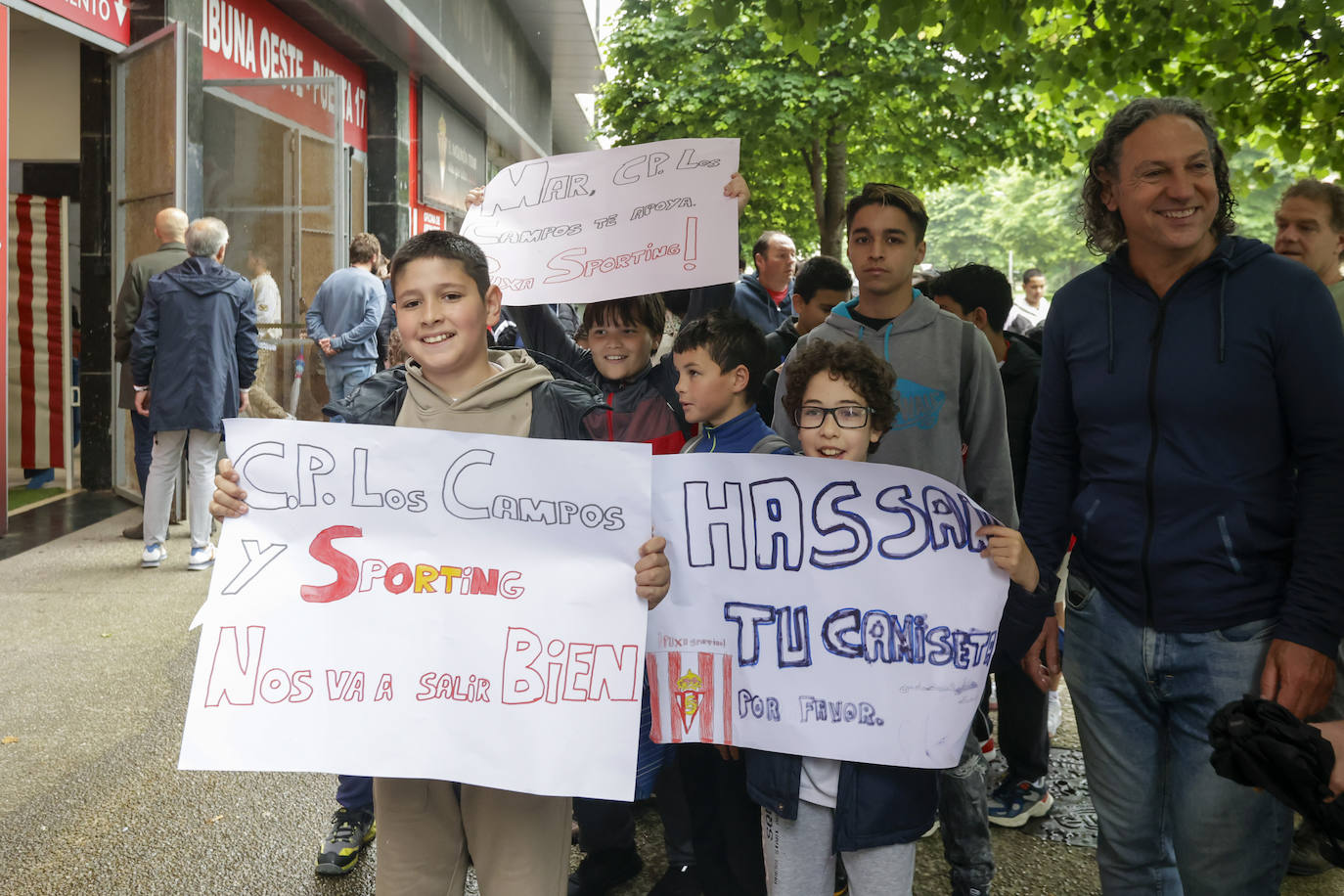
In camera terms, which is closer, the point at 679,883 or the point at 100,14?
the point at 679,883

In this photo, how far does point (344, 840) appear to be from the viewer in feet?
11.4

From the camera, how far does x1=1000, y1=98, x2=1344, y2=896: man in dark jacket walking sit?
2.21 meters

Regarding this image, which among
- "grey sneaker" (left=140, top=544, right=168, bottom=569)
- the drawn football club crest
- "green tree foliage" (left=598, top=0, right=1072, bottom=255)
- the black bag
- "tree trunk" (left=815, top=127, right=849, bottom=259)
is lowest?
"grey sneaker" (left=140, top=544, right=168, bottom=569)

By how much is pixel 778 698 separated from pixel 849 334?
128 cm

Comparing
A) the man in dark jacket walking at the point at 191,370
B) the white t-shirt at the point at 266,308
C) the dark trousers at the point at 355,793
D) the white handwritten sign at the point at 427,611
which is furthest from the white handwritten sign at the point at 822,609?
the white t-shirt at the point at 266,308

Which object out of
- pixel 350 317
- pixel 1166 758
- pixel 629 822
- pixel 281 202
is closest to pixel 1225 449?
pixel 1166 758

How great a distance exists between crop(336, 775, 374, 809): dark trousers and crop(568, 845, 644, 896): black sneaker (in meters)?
0.67

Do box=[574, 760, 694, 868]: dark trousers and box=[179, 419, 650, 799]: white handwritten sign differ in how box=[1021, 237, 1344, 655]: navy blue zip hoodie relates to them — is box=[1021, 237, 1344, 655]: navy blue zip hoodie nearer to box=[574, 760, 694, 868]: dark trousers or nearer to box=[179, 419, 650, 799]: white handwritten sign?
box=[179, 419, 650, 799]: white handwritten sign

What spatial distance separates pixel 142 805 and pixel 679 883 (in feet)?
6.34

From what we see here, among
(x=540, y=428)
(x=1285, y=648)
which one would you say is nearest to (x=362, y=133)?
(x=540, y=428)

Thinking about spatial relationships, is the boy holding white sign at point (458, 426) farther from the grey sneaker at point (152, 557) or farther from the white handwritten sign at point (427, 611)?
the grey sneaker at point (152, 557)

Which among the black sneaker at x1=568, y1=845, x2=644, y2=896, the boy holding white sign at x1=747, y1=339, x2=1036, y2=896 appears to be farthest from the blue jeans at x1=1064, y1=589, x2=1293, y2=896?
the black sneaker at x1=568, y1=845, x2=644, y2=896

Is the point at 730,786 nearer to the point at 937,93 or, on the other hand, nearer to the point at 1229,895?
the point at 1229,895

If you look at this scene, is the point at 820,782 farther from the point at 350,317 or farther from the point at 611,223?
the point at 350,317
